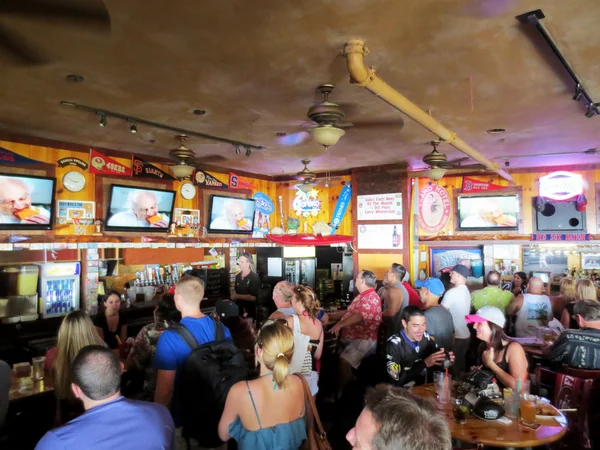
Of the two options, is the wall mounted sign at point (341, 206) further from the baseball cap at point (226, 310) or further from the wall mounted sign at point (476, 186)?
the baseball cap at point (226, 310)

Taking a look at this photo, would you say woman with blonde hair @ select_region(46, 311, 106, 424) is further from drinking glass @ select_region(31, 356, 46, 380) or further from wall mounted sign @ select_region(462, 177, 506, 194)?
wall mounted sign @ select_region(462, 177, 506, 194)

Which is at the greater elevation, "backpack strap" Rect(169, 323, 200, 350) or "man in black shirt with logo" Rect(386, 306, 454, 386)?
"backpack strap" Rect(169, 323, 200, 350)

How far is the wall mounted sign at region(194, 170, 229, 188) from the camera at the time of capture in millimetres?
8633

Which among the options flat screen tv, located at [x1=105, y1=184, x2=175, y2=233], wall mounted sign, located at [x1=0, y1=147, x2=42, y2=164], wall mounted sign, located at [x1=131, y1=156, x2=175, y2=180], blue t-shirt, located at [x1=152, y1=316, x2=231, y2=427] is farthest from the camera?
wall mounted sign, located at [x1=131, y1=156, x2=175, y2=180]

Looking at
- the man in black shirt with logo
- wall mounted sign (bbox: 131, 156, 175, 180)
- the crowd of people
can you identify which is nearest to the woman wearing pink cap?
the crowd of people

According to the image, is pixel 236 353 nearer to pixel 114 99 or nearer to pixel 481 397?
pixel 481 397

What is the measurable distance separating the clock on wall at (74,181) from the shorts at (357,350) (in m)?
4.70

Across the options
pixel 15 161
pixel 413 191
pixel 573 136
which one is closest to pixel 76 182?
pixel 15 161

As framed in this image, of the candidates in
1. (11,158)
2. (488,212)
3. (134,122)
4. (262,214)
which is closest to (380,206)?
(488,212)

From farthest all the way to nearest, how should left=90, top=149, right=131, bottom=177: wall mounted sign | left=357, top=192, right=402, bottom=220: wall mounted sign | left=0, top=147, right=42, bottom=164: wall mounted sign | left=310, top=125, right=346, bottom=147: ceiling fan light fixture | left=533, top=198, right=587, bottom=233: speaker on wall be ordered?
left=357, top=192, right=402, bottom=220: wall mounted sign, left=533, top=198, right=587, bottom=233: speaker on wall, left=90, top=149, right=131, bottom=177: wall mounted sign, left=0, top=147, right=42, bottom=164: wall mounted sign, left=310, top=125, right=346, bottom=147: ceiling fan light fixture

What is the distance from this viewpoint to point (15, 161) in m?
6.14

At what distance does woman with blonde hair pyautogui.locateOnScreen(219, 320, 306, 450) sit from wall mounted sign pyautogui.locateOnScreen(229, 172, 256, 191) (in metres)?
7.14

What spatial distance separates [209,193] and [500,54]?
643cm

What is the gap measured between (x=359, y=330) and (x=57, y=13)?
4316mm
